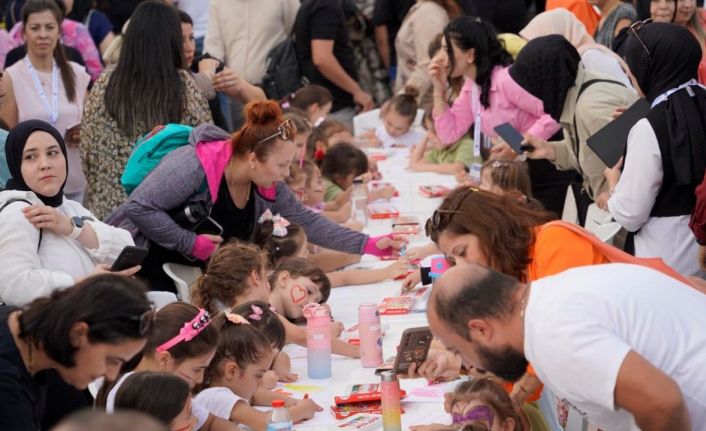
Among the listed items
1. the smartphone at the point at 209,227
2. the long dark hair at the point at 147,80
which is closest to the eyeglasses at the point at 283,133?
the smartphone at the point at 209,227

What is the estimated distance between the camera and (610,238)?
16.6 ft

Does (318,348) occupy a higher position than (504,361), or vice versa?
(504,361)

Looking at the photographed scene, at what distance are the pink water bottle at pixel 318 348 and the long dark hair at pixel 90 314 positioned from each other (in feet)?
4.67

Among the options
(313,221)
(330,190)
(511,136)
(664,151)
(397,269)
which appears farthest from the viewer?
(330,190)

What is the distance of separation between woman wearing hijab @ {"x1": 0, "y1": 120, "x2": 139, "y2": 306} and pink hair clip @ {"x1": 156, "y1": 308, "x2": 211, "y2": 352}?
0.41m

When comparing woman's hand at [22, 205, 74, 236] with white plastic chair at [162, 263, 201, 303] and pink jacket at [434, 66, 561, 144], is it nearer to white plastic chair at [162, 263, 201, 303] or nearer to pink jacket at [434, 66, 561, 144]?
white plastic chair at [162, 263, 201, 303]

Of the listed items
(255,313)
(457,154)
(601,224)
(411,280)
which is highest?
(255,313)

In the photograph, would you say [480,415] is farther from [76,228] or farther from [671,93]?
[671,93]

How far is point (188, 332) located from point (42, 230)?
79 centimetres

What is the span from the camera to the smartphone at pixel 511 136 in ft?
20.4

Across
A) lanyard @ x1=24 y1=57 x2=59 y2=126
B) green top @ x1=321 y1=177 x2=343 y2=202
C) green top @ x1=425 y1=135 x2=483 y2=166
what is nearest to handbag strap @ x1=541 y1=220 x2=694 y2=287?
green top @ x1=321 y1=177 x2=343 y2=202

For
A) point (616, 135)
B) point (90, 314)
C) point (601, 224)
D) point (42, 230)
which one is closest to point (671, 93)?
point (616, 135)

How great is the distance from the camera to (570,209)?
20.2 feet

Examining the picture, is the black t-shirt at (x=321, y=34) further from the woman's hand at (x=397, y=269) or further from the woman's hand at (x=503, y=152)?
the woman's hand at (x=397, y=269)
